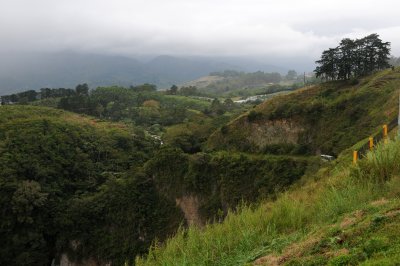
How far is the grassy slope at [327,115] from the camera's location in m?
28.7

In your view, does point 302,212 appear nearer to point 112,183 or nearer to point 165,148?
point 165,148

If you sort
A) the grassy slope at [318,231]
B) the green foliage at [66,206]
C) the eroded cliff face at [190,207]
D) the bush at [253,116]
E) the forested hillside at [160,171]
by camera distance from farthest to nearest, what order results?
the bush at [253,116], the green foliage at [66,206], the eroded cliff face at [190,207], the forested hillside at [160,171], the grassy slope at [318,231]

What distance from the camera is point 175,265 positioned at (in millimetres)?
5918

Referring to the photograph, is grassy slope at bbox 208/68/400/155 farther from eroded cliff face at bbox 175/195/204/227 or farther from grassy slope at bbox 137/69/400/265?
grassy slope at bbox 137/69/400/265

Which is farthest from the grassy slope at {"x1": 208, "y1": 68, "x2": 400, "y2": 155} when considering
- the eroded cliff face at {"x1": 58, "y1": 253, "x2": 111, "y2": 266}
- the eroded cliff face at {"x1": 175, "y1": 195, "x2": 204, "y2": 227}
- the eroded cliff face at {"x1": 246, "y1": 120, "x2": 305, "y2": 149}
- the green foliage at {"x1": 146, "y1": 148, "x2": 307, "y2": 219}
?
the eroded cliff face at {"x1": 58, "y1": 253, "x2": 111, "y2": 266}

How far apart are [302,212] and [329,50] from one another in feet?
120

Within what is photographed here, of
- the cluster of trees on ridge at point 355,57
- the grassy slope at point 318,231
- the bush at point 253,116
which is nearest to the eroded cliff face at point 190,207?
the bush at point 253,116

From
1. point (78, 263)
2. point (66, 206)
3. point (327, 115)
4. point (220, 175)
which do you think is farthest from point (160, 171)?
point (327, 115)

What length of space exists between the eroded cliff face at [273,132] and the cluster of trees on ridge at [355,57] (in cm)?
889

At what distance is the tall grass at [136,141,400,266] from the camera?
6.11 meters

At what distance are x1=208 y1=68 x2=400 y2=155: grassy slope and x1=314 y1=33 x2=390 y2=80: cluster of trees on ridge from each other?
7.11 feet

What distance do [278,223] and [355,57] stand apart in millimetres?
36618

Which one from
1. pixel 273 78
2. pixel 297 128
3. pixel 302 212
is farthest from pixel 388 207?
pixel 273 78

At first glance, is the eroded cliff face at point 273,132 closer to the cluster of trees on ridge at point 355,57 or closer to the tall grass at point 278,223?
the cluster of trees on ridge at point 355,57
